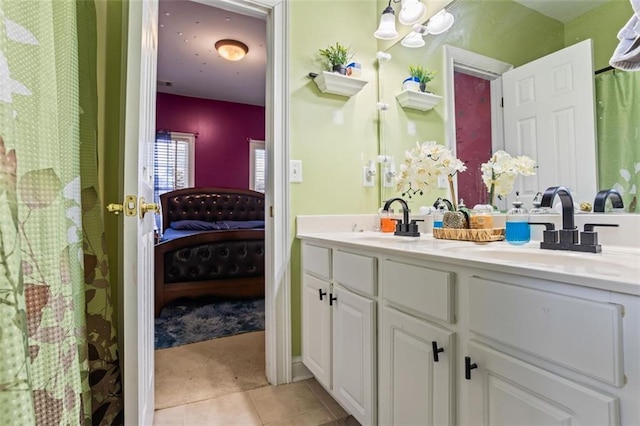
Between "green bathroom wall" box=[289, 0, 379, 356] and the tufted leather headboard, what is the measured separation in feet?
10.5

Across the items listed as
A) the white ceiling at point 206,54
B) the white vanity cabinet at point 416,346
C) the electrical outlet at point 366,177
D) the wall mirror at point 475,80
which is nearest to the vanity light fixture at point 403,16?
the wall mirror at point 475,80

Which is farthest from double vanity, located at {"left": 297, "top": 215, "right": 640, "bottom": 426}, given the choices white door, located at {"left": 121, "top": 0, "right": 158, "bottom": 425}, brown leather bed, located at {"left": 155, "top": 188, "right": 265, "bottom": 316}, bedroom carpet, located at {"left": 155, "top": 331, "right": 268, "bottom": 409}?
brown leather bed, located at {"left": 155, "top": 188, "right": 265, "bottom": 316}

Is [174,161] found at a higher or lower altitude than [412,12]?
lower

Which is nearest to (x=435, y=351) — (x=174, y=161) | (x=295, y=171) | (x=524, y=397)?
(x=524, y=397)

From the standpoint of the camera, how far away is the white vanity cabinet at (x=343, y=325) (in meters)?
1.17

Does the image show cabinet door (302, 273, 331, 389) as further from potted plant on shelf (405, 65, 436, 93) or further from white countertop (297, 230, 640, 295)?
potted plant on shelf (405, 65, 436, 93)

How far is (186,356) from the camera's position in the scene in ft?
6.75

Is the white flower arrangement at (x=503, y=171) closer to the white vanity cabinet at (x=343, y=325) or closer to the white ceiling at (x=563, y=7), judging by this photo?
the white ceiling at (x=563, y=7)

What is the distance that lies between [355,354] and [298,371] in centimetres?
68

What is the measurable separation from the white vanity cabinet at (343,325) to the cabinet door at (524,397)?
42 cm

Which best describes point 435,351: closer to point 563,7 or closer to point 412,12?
point 563,7

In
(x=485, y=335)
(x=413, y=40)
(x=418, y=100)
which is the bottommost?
(x=485, y=335)

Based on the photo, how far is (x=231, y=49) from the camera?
3643mm

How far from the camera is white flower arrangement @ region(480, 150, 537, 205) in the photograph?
4.22 feet
